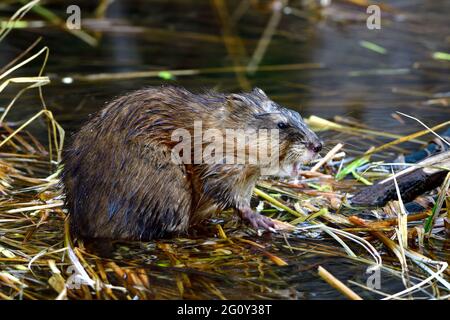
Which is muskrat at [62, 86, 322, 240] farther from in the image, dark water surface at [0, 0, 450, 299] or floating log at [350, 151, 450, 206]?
dark water surface at [0, 0, 450, 299]

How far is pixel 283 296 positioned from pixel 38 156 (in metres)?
2.49

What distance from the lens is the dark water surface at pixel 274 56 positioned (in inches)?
293

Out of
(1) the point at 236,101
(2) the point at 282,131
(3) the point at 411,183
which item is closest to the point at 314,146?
(2) the point at 282,131

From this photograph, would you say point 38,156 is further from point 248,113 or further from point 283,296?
point 283,296

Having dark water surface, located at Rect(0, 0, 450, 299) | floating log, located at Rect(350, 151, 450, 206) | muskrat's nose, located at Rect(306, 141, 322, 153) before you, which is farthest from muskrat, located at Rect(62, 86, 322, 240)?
dark water surface, located at Rect(0, 0, 450, 299)

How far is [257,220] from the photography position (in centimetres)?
480

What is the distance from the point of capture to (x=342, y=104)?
753cm

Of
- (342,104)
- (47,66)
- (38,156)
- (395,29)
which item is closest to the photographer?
(38,156)

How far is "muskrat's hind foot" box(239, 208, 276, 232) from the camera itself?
480cm

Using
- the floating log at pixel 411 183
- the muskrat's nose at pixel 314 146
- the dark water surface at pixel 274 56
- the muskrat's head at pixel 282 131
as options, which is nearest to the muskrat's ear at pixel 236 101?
the muskrat's head at pixel 282 131

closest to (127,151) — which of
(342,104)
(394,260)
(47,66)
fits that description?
(394,260)

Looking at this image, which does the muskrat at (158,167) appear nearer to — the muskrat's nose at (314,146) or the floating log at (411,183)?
the muskrat's nose at (314,146)

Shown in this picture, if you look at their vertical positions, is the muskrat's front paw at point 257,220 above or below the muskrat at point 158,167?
below

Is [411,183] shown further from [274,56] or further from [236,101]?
[274,56]
